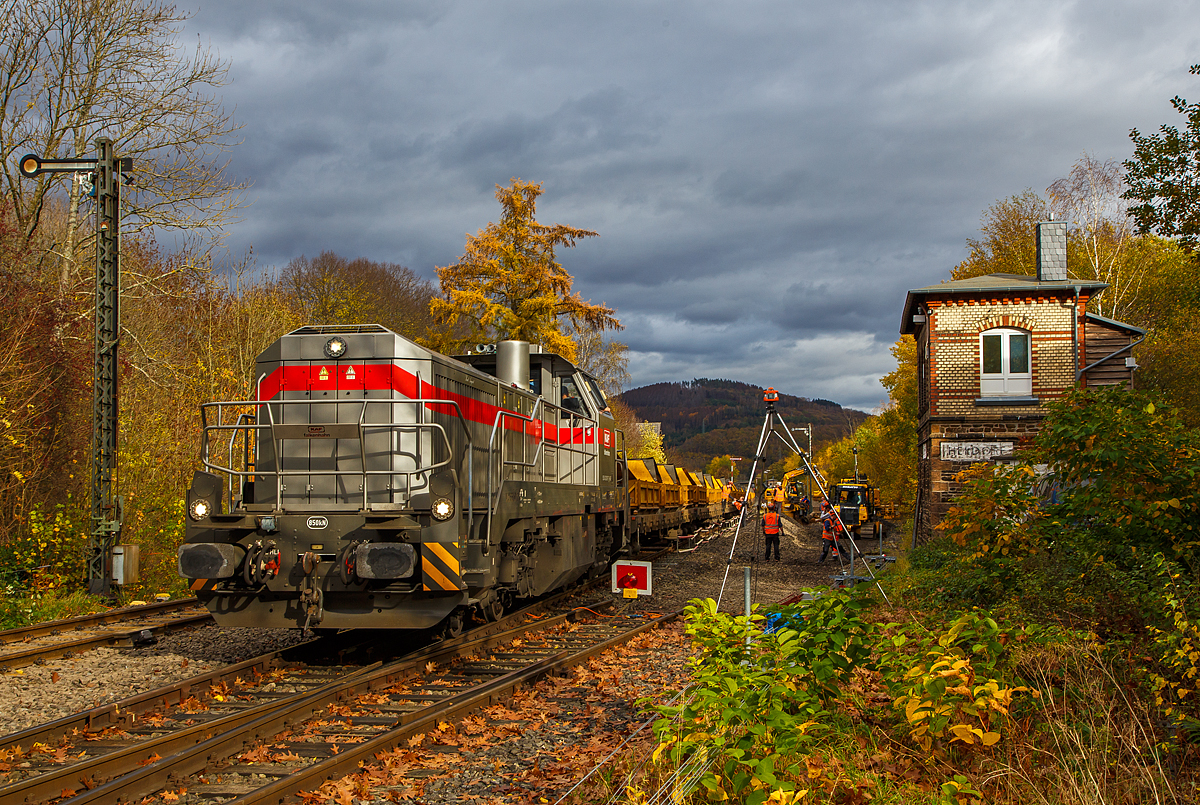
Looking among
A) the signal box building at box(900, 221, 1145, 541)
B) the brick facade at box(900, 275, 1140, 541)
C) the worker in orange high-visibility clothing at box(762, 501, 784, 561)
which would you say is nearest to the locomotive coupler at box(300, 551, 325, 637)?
the worker in orange high-visibility clothing at box(762, 501, 784, 561)

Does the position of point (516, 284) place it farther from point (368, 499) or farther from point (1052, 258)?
point (368, 499)

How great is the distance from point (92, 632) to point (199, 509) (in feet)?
11.8

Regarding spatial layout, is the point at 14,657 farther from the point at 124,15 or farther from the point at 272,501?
the point at 124,15

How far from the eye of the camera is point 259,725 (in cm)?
549

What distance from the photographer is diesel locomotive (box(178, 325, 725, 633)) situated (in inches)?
286

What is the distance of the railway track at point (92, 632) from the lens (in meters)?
8.16

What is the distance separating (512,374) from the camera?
11.0 metres

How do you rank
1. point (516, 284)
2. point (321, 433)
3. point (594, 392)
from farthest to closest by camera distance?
point (516, 284), point (594, 392), point (321, 433)

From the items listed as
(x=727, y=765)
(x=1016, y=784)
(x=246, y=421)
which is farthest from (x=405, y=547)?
(x=1016, y=784)

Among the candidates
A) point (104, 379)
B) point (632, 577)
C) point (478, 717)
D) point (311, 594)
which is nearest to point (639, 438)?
point (104, 379)

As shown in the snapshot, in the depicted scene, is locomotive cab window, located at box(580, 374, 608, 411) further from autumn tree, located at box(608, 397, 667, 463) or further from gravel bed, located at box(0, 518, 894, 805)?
autumn tree, located at box(608, 397, 667, 463)

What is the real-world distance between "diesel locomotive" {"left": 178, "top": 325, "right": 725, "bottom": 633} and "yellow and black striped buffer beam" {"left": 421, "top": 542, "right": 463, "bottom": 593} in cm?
1

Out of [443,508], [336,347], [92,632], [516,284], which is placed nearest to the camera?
[443,508]

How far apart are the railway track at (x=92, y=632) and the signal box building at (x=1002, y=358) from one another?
16249 mm
